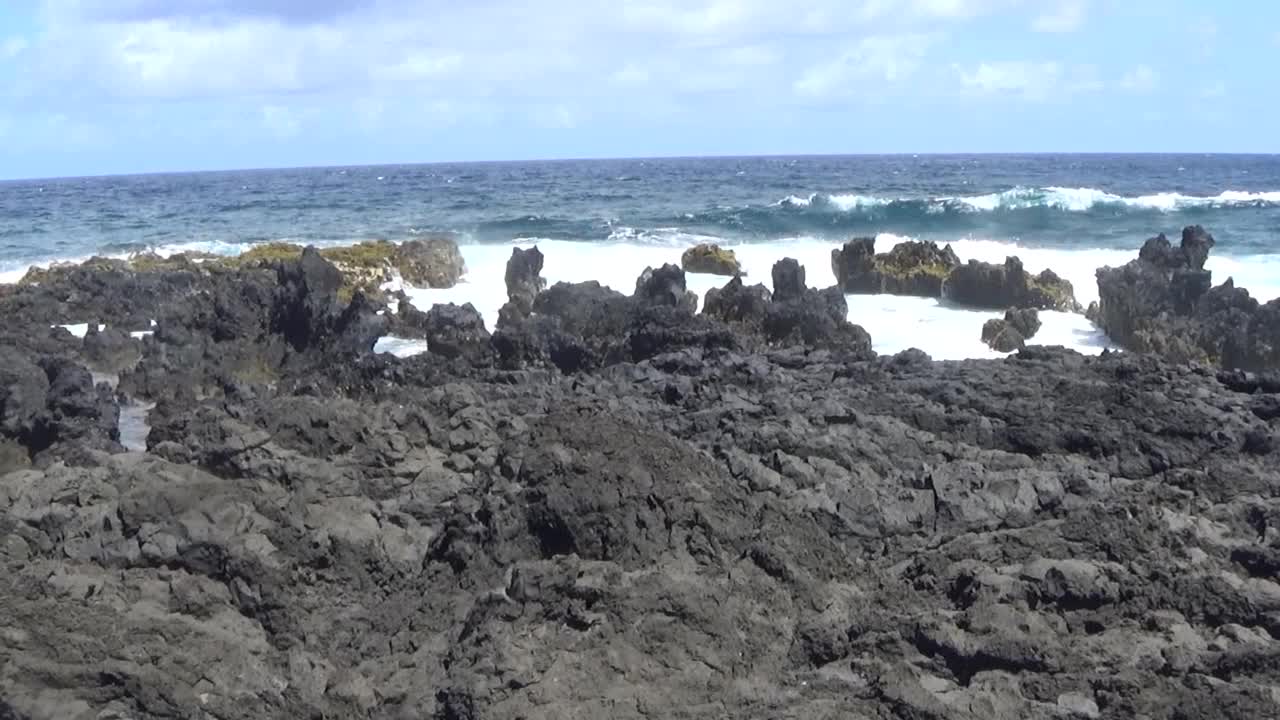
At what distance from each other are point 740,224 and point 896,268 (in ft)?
58.9


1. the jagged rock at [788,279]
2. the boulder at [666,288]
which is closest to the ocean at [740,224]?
the jagged rock at [788,279]

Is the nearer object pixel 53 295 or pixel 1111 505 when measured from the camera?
pixel 1111 505

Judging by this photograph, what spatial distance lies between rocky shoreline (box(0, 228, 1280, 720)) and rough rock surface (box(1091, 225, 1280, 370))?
5249mm

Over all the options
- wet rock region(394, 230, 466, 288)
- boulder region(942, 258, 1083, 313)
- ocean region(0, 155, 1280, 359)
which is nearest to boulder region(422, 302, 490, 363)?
ocean region(0, 155, 1280, 359)

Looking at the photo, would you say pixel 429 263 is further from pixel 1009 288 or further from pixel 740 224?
pixel 740 224

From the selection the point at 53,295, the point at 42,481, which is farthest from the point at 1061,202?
the point at 42,481

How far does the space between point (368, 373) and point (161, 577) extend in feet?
19.2

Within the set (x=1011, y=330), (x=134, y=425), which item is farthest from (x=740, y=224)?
(x=134, y=425)

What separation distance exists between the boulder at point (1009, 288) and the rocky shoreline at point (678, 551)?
387 inches

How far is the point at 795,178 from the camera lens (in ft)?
226

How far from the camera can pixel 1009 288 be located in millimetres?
19672

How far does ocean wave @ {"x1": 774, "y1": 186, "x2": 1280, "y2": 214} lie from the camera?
4194cm

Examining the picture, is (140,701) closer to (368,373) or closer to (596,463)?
(596,463)

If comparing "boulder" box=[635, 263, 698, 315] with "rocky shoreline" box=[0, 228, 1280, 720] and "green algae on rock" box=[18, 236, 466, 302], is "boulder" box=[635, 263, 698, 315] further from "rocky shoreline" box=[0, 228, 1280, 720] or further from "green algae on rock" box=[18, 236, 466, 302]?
"green algae on rock" box=[18, 236, 466, 302]
